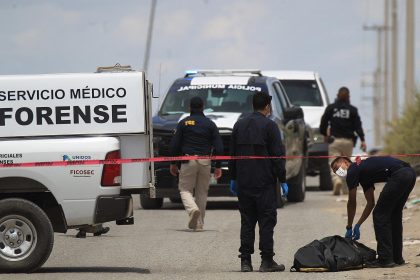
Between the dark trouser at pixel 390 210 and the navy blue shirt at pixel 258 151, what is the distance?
1.06 metres

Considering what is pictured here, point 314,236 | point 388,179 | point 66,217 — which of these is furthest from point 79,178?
point 314,236

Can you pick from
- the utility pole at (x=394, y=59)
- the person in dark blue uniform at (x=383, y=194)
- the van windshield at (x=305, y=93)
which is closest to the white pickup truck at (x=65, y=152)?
the person in dark blue uniform at (x=383, y=194)

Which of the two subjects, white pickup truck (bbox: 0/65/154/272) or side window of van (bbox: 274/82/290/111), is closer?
white pickup truck (bbox: 0/65/154/272)

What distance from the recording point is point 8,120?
13.4 meters

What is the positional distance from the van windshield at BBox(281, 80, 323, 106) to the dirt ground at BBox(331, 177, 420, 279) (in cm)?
325

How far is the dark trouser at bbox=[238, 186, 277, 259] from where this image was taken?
43.5 feet

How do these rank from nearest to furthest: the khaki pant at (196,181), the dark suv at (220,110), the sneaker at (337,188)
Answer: the khaki pant at (196,181)
the dark suv at (220,110)
the sneaker at (337,188)

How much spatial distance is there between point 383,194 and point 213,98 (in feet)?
28.0

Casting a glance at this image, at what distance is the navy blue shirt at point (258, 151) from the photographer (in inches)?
522

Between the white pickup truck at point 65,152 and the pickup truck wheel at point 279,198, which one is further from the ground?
the white pickup truck at point 65,152

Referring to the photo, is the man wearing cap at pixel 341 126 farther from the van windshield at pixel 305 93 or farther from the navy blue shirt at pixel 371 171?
the navy blue shirt at pixel 371 171

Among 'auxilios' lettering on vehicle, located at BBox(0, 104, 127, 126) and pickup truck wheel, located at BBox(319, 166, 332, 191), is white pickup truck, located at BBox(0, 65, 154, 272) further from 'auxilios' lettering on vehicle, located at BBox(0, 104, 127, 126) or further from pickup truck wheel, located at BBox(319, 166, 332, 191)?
pickup truck wheel, located at BBox(319, 166, 332, 191)

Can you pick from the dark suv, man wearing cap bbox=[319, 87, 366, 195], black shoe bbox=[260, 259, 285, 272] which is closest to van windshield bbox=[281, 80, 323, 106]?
man wearing cap bbox=[319, 87, 366, 195]

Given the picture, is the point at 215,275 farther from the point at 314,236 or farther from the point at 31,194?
the point at 314,236
